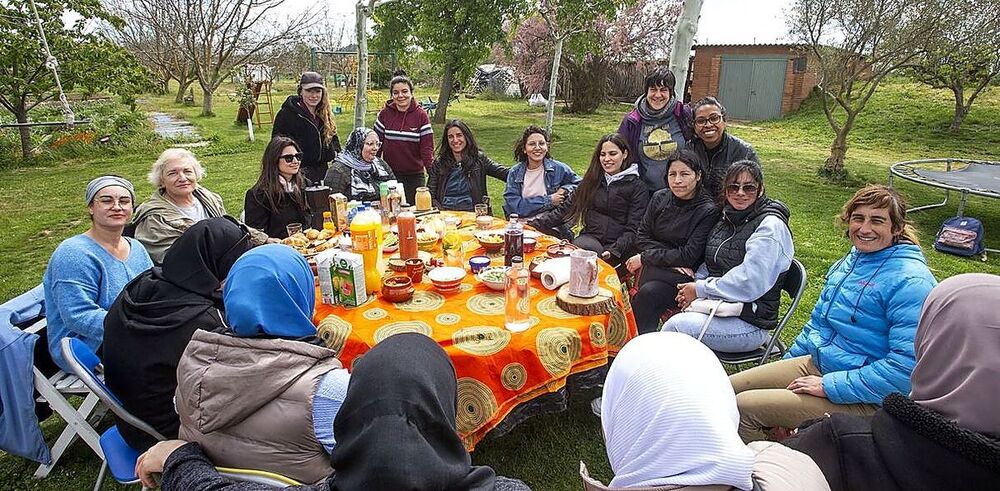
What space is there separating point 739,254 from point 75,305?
367 centimetres

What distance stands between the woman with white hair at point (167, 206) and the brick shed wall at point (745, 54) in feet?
60.3

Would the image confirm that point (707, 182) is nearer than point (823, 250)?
Yes

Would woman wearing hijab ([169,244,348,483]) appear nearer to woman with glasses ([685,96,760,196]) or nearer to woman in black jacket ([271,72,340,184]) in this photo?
woman with glasses ([685,96,760,196])

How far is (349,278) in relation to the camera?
2527 mm

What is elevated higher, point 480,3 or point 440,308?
point 480,3

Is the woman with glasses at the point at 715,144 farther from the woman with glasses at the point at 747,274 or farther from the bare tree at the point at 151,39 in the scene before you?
the bare tree at the point at 151,39

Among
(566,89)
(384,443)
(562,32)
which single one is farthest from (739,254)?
(566,89)

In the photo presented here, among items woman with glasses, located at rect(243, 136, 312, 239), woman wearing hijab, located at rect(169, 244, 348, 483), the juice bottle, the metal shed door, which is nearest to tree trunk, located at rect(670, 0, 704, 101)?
woman with glasses, located at rect(243, 136, 312, 239)

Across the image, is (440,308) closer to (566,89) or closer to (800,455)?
(800,455)

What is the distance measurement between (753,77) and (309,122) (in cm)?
1749

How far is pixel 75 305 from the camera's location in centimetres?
267

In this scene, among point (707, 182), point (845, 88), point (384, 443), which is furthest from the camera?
point (845, 88)

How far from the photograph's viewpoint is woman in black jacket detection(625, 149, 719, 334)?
366 centimetres

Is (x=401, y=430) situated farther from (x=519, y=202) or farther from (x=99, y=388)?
(x=519, y=202)
